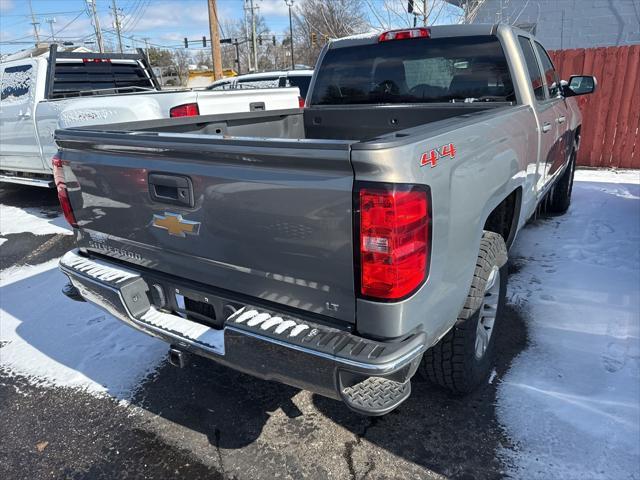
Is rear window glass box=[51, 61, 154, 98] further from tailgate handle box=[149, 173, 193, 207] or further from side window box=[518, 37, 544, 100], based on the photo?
side window box=[518, 37, 544, 100]

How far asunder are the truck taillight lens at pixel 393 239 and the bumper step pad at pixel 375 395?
371mm

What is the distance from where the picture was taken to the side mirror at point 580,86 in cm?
471

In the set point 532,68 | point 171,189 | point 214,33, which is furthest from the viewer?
point 214,33

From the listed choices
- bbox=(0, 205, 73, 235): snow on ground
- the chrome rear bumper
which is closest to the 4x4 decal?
the chrome rear bumper

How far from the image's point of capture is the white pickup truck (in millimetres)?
6238

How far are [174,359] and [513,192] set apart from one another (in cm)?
231

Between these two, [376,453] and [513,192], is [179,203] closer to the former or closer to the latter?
[376,453]

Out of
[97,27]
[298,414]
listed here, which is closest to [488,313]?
[298,414]

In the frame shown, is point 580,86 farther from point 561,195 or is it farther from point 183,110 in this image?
point 183,110

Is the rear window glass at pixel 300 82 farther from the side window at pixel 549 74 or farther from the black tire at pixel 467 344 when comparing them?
the black tire at pixel 467 344

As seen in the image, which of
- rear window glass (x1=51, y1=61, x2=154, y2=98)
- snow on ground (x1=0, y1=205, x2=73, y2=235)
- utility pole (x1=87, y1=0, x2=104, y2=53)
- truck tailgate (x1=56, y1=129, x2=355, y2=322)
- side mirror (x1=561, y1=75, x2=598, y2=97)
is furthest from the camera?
utility pole (x1=87, y1=0, x2=104, y2=53)

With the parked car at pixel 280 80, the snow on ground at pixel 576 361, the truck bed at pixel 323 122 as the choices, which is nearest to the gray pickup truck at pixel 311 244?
the truck bed at pixel 323 122

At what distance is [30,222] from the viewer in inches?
277

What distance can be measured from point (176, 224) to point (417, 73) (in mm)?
2508
